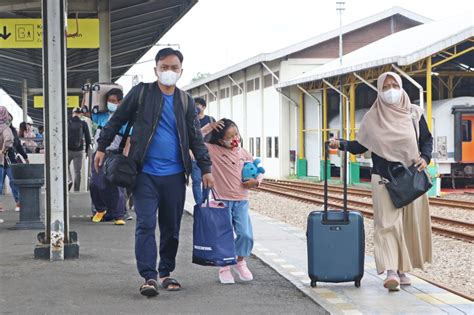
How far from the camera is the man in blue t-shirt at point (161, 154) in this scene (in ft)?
23.3

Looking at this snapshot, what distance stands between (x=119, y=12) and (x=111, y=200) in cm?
1260

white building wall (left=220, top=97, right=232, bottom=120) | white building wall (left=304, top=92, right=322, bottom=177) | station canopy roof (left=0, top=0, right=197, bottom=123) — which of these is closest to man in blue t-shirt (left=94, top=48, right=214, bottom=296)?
station canopy roof (left=0, top=0, right=197, bottom=123)

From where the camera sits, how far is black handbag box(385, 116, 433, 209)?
7.44 meters

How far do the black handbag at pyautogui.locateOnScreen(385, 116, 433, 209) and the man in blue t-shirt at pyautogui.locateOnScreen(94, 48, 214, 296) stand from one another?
1.53m

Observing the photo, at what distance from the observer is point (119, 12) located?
24.3 metres

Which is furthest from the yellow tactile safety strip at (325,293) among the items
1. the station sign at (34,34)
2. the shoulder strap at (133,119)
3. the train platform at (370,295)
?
the station sign at (34,34)

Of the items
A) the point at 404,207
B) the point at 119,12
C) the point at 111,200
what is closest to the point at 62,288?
the point at 404,207

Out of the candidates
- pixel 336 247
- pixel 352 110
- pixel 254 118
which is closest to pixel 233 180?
pixel 336 247

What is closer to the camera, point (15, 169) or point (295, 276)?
point (295, 276)

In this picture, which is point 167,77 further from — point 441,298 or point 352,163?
point 352,163

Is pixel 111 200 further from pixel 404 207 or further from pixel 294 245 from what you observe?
pixel 404 207

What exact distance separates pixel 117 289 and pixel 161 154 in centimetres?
117

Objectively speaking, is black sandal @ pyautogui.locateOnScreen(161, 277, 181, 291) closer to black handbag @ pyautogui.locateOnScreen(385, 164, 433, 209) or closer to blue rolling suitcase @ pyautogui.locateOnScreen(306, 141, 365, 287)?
blue rolling suitcase @ pyautogui.locateOnScreen(306, 141, 365, 287)

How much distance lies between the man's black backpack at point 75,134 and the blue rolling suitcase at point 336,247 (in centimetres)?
841
